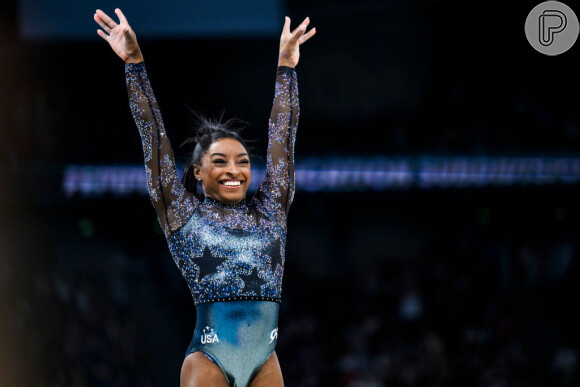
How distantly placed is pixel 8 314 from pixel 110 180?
4.18 ft

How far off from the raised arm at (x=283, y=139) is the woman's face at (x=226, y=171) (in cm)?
9

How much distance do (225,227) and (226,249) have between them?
0.09 metres

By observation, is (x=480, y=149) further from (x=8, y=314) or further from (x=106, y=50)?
(x=8, y=314)

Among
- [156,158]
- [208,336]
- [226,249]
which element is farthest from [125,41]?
[208,336]

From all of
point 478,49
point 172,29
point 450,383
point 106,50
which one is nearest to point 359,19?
point 478,49

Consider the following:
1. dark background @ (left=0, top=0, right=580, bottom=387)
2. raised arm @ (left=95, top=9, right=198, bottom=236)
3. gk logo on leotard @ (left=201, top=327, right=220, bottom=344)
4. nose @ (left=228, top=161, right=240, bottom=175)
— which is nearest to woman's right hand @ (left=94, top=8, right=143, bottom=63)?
raised arm @ (left=95, top=9, right=198, bottom=236)

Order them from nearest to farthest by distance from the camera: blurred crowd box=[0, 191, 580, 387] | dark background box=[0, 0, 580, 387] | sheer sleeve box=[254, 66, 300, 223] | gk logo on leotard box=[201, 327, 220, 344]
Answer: gk logo on leotard box=[201, 327, 220, 344], sheer sleeve box=[254, 66, 300, 223], dark background box=[0, 0, 580, 387], blurred crowd box=[0, 191, 580, 387]

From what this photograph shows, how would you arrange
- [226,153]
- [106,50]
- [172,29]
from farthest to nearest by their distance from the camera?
[106,50]
[172,29]
[226,153]

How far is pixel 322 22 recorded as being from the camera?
240 inches

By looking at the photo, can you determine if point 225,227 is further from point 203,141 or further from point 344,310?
point 344,310

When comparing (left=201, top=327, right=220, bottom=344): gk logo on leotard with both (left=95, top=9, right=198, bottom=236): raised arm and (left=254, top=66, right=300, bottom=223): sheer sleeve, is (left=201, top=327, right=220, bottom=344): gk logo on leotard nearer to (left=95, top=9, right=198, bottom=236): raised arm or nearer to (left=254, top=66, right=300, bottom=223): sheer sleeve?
(left=95, top=9, right=198, bottom=236): raised arm

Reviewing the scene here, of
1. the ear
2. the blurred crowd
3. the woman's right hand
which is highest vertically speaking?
the woman's right hand

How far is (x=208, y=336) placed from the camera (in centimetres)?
276

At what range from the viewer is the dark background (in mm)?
5949
